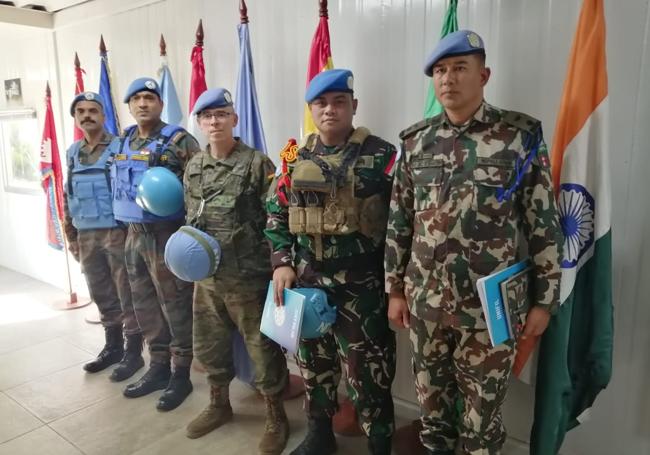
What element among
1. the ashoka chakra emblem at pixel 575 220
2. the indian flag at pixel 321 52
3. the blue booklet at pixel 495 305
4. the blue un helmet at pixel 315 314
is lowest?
the blue un helmet at pixel 315 314

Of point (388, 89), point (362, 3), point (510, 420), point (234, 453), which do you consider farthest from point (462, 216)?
point (234, 453)

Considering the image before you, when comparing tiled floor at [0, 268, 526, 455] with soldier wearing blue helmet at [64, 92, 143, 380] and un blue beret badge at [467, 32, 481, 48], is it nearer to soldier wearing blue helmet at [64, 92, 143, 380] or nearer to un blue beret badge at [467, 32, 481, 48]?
soldier wearing blue helmet at [64, 92, 143, 380]

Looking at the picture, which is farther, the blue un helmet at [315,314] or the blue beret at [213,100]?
the blue beret at [213,100]

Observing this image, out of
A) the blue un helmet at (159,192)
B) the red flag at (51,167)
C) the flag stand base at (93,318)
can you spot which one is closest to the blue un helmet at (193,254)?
the blue un helmet at (159,192)

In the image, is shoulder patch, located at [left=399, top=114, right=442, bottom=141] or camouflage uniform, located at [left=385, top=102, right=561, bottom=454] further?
shoulder patch, located at [left=399, top=114, right=442, bottom=141]

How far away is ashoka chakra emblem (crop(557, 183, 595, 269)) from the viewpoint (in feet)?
5.45

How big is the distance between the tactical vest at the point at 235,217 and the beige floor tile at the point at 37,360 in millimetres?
1759

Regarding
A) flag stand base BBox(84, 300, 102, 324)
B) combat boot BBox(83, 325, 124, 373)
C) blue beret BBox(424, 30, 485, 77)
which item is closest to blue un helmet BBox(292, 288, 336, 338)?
blue beret BBox(424, 30, 485, 77)

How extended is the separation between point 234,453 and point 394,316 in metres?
1.08

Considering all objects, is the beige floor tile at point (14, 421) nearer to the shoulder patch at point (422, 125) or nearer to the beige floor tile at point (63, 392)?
the beige floor tile at point (63, 392)

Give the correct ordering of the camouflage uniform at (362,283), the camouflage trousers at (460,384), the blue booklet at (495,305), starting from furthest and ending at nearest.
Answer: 1. the camouflage uniform at (362,283)
2. the camouflage trousers at (460,384)
3. the blue booklet at (495,305)

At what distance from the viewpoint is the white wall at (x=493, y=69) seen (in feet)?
5.75

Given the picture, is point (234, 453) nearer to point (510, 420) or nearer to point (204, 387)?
point (204, 387)

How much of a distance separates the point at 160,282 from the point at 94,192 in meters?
0.78
